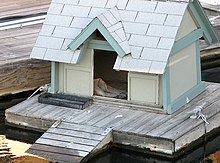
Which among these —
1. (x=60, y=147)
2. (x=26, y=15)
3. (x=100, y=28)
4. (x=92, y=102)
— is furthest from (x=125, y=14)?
(x=26, y=15)

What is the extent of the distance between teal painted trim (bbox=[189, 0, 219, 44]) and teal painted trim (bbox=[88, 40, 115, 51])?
3.04 feet

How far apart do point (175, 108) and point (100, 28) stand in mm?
1086

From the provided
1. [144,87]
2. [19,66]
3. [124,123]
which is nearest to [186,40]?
[144,87]

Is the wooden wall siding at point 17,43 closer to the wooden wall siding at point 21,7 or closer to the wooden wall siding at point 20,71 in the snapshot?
the wooden wall siding at point 20,71

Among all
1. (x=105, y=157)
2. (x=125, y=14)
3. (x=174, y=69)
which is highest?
(x=125, y=14)

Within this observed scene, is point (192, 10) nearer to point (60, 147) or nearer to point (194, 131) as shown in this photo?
point (194, 131)

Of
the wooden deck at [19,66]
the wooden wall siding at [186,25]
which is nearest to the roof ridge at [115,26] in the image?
the wooden wall siding at [186,25]

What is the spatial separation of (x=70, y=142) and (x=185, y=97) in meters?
1.39

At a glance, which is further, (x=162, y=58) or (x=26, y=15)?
(x=26, y=15)

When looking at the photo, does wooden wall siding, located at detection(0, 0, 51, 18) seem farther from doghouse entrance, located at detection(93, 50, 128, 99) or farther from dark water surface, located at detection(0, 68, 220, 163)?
dark water surface, located at detection(0, 68, 220, 163)

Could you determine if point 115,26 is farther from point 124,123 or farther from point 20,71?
point 20,71

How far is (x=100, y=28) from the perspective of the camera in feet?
26.5

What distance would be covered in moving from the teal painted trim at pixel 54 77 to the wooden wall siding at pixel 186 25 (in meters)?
1.30

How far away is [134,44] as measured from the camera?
316 inches
